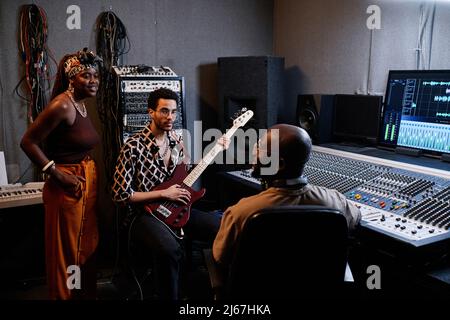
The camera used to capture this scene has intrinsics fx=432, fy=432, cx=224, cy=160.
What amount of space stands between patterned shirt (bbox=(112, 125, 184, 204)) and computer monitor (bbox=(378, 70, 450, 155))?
1.37 metres

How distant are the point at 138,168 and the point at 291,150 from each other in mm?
1057

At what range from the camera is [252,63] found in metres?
3.10

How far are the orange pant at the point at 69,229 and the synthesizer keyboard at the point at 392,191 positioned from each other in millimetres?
868

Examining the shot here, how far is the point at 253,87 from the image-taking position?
3.12 meters

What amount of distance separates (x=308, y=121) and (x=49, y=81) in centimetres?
181

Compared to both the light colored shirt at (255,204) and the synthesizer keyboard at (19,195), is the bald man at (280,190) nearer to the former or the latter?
the light colored shirt at (255,204)

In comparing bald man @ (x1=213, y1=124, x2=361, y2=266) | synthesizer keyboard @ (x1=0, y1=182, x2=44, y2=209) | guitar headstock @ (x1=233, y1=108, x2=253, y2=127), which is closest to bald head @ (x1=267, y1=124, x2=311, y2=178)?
bald man @ (x1=213, y1=124, x2=361, y2=266)

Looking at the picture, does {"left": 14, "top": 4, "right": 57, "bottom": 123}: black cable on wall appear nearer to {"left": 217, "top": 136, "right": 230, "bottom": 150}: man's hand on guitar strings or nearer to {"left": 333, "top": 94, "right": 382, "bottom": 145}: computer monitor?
{"left": 217, "top": 136, "right": 230, "bottom": 150}: man's hand on guitar strings

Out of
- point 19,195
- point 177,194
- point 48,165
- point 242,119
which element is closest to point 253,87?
point 242,119

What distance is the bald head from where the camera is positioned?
1428 mm

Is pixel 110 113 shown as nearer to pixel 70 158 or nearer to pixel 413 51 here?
pixel 70 158

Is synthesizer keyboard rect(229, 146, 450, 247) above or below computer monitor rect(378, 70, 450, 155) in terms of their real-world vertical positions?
below

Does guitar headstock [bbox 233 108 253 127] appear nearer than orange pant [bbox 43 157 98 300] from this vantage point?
No

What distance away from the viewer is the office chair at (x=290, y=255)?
1.25 metres
